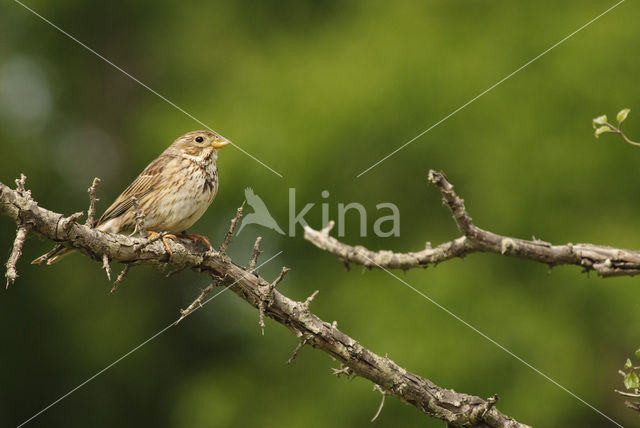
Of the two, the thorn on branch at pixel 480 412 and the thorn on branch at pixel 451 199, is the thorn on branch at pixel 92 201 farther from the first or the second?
the thorn on branch at pixel 480 412

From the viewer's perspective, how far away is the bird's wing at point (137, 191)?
6.10 meters

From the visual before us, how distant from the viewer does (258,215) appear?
32.5 ft

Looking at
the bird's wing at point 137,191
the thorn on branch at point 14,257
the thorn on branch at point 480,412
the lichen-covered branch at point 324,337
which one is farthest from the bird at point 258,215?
the thorn on branch at point 14,257

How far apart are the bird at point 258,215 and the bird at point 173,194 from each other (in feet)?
9.70

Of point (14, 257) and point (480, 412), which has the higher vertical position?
point (480, 412)

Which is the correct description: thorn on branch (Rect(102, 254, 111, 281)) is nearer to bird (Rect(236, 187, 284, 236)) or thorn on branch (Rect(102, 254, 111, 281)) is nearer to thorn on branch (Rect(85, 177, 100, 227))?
thorn on branch (Rect(85, 177, 100, 227))

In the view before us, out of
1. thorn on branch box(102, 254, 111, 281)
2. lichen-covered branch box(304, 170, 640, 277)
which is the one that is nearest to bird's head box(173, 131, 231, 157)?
lichen-covered branch box(304, 170, 640, 277)

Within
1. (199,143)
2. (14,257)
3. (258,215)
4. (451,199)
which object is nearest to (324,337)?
(451,199)

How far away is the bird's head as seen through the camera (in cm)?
654

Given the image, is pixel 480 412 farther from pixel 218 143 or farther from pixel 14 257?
pixel 218 143

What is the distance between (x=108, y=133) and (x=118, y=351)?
10.4 ft

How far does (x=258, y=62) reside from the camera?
463 inches

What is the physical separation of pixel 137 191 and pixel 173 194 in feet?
1.46

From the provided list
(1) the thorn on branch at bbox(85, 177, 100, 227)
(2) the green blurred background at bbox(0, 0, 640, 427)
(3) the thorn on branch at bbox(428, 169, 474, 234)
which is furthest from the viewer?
(2) the green blurred background at bbox(0, 0, 640, 427)
